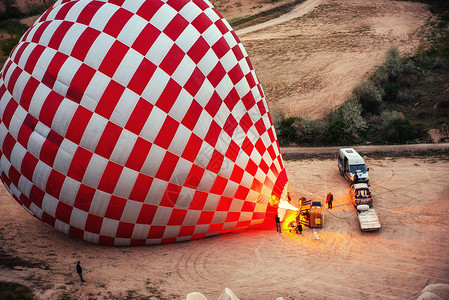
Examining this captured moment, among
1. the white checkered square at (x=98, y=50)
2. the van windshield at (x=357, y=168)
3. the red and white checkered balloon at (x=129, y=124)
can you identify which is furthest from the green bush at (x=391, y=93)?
the white checkered square at (x=98, y=50)

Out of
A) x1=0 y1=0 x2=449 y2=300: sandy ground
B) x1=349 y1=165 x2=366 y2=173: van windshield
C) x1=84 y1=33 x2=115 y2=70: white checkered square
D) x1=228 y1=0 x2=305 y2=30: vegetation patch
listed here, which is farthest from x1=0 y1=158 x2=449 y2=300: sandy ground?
x1=228 y1=0 x2=305 y2=30: vegetation patch

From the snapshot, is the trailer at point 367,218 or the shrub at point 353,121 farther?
the shrub at point 353,121

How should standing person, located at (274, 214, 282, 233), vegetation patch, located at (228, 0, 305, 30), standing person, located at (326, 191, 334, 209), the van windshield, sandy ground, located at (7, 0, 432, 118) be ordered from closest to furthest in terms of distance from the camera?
standing person, located at (274, 214, 282, 233)
standing person, located at (326, 191, 334, 209)
the van windshield
sandy ground, located at (7, 0, 432, 118)
vegetation patch, located at (228, 0, 305, 30)

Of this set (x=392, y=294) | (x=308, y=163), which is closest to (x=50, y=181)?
(x=392, y=294)

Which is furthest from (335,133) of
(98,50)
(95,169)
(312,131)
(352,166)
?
(95,169)

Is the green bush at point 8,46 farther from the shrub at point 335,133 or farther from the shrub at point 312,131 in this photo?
the shrub at point 335,133

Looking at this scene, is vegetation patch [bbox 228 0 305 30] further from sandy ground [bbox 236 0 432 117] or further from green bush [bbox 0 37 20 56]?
green bush [bbox 0 37 20 56]

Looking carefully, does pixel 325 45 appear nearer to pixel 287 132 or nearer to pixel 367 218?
pixel 287 132
